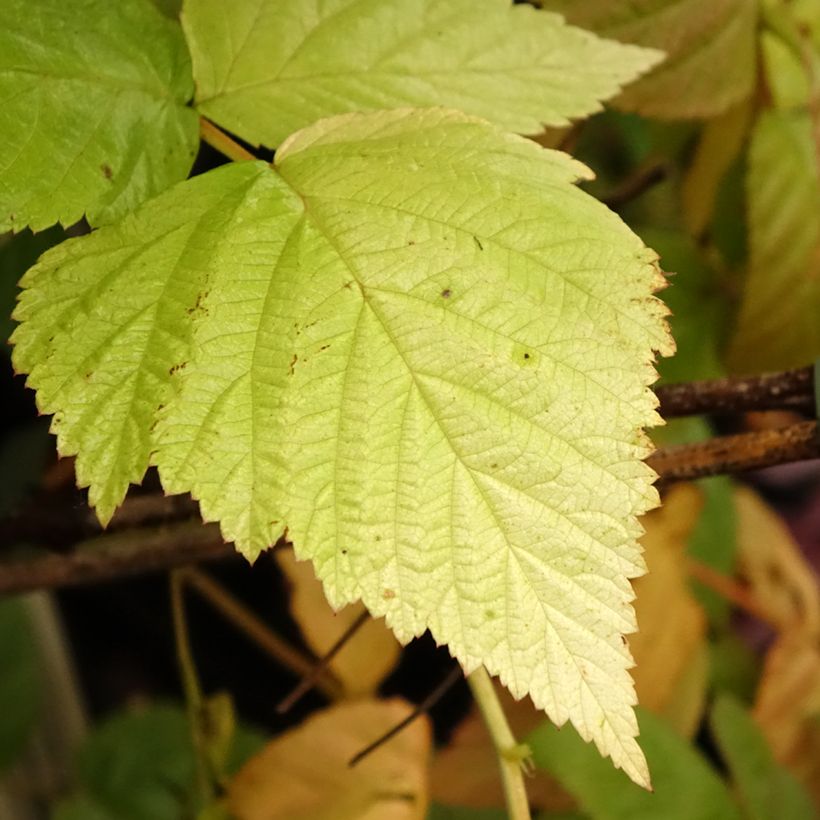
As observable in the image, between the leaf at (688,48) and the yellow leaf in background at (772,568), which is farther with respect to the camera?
the yellow leaf in background at (772,568)

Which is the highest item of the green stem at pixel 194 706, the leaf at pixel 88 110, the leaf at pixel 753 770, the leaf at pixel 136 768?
the leaf at pixel 88 110

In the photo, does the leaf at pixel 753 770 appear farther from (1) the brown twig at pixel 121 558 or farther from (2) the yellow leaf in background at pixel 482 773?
(1) the brown twig at pixel 121 558

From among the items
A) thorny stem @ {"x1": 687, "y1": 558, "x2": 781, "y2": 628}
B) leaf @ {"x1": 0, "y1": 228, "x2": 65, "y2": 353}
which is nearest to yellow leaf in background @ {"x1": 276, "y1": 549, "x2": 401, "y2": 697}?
leaf @ {"x1": 0, "y1": 228, "x2": 65, "y2": 353}

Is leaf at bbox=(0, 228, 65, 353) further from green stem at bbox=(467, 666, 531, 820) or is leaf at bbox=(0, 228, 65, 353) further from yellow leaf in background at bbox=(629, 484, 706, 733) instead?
yellow leaf in background at bbox=(629, 484, 706, 733)

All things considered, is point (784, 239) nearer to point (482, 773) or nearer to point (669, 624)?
point (669, 624)

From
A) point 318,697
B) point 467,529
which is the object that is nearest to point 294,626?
point 318,697

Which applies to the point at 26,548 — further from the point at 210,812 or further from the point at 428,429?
the point at 428,429

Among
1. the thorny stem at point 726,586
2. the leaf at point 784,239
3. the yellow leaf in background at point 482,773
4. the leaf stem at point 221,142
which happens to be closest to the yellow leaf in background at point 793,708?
the thorny stem at point 726,586
